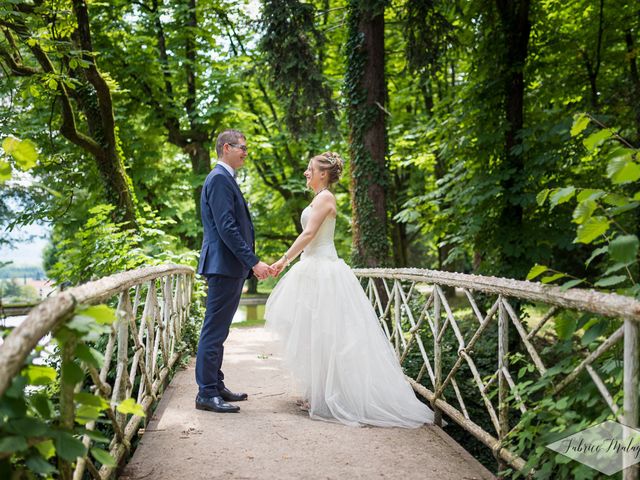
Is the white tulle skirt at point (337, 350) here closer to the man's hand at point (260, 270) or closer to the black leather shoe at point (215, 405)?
the man's hand at point (260, 270)

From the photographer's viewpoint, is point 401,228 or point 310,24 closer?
point 310,24

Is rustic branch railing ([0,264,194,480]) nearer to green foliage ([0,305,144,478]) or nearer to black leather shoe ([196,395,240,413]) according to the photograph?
green foliage ([0,305,144,478])

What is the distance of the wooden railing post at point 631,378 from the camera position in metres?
2.03

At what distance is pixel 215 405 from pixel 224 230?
1355mm

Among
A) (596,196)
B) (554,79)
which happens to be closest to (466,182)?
(554,79)

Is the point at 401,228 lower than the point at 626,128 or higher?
lower

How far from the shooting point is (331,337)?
4.16 meters

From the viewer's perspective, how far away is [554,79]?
8.52m

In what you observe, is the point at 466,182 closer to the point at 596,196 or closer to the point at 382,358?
the point at 382,358

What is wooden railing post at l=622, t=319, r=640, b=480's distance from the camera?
6.64ft

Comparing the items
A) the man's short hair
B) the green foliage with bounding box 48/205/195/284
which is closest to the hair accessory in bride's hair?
the man's short hair

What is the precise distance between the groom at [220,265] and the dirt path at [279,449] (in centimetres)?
26

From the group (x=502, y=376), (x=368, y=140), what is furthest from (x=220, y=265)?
(x=368, y=140)

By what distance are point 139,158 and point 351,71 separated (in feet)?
18.5
